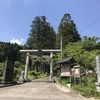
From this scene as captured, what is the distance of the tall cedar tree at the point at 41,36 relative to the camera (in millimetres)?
35891

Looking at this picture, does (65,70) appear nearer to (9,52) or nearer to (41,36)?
(41,36)

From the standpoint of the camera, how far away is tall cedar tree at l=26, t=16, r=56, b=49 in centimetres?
3589

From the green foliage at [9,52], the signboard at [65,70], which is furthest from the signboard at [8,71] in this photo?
the green foliage at [9,52]

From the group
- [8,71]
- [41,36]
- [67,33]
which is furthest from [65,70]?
[41,36]

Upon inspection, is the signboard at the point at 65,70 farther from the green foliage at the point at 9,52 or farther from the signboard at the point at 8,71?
the green foliage at the point at 9,52

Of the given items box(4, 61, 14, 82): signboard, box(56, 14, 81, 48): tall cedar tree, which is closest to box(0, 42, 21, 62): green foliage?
box(56, 14, 81, 48): tall cedar tree

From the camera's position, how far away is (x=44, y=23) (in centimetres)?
3975

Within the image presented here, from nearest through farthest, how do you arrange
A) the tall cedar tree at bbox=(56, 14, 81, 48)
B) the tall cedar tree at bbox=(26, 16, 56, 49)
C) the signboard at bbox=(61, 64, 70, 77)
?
the signboard at bbox=(61, 64, 70, 77), the tall cedar tree at bbox=(56, 14, 81, 48), the tall cedar tree at bbox=(26, 16, 56, 49)

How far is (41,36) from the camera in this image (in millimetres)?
36906

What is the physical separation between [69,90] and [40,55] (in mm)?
8505

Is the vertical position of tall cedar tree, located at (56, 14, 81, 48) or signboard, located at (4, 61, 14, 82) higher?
tall cedar tree, located at (56, 14, 81, 48)

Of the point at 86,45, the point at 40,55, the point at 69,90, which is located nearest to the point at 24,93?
the point at 69,90

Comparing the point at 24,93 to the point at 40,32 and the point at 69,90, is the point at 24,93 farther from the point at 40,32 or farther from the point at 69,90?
the point at 40,32

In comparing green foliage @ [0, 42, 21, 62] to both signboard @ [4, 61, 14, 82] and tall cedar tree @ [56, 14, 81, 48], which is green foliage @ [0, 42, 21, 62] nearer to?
tall cedar tree @ [56, 14, 81, 48]
